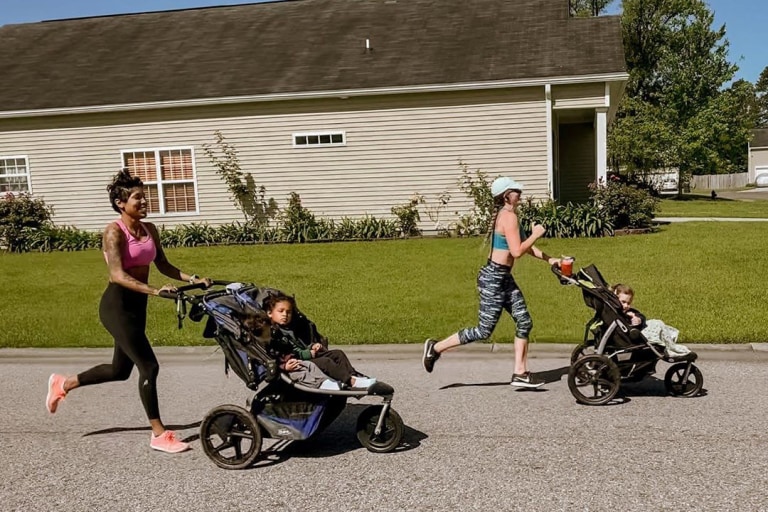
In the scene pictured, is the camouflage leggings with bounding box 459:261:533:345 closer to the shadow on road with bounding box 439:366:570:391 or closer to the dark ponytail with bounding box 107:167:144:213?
the shadow on road with bounding box 439:366:570:391

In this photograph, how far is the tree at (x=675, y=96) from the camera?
38.1 metres

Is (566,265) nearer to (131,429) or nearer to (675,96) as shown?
(131,429)

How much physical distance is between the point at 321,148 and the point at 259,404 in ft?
47.1

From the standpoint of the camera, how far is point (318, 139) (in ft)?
62.2

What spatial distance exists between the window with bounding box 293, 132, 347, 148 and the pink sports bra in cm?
1377

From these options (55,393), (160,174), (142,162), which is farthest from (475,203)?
(55,393)

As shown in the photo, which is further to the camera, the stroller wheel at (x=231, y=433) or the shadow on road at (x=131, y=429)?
the shadow on road at (x=131, y=429)

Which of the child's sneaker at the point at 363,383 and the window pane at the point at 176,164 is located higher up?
the window pane at the point at 176,164

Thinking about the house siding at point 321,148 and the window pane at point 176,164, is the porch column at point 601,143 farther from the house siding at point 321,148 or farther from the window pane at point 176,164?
the window pane at point 176,164

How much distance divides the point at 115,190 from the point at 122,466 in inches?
73.7

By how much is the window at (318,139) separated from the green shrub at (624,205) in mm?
6423

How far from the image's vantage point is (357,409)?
6152 millimetres

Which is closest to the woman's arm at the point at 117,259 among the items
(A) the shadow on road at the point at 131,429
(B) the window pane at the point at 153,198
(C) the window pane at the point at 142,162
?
(A) the shadow on road at the point at 131,429

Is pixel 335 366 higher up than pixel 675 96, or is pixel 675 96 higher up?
pixel 675 96
